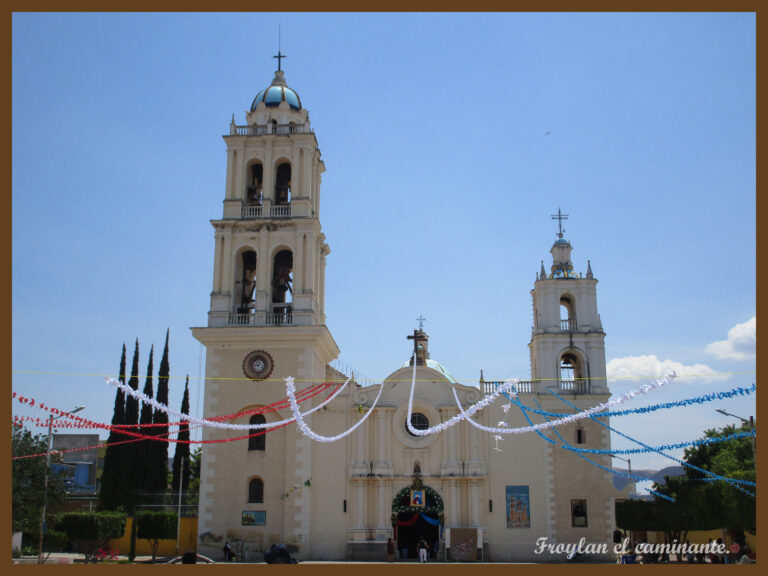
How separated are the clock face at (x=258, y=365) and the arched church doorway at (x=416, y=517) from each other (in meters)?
8.40

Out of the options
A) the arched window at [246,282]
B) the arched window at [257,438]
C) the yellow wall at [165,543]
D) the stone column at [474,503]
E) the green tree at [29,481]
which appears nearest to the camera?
the green tree at [29,481]

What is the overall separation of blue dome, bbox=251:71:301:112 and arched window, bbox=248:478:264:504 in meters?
19.5

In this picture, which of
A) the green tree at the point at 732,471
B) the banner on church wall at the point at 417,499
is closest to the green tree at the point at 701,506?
the green tree at the point at 732,471

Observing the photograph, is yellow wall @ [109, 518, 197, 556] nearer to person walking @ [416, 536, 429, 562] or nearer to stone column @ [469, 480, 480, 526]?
person walking @ [416, 536, 429, 562]

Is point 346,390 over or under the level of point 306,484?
over

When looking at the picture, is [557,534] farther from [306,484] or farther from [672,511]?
[306,484]

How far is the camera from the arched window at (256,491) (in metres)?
35.8

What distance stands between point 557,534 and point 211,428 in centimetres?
1676

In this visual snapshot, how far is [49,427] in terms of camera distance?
31.2m

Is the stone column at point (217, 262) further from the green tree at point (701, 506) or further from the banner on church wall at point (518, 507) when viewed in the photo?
the green tree at point (701, 506)

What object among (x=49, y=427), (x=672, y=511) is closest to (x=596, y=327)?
(x=672, y=511)

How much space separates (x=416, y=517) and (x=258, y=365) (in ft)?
33.4

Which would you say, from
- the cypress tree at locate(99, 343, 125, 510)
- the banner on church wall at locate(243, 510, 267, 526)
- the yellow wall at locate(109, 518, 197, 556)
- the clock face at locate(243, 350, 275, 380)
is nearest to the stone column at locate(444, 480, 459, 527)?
the banner on church wall at locate(243, 510, 267, 526)

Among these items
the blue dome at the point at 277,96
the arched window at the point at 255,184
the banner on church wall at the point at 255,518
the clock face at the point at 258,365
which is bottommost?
the banner on church wall at the point at 255,518
